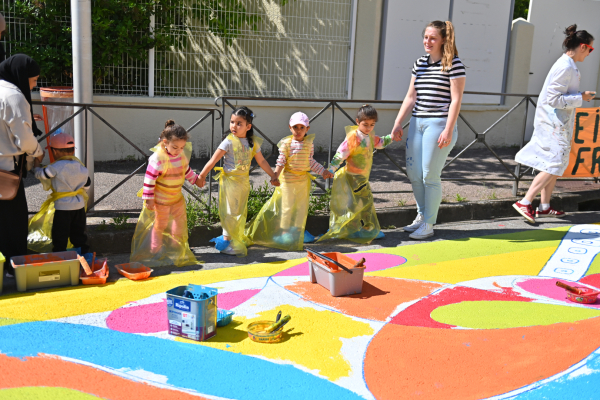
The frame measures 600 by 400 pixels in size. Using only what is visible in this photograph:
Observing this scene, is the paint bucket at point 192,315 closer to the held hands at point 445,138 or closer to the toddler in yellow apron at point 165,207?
the toddler in yellow apron at point 165,207

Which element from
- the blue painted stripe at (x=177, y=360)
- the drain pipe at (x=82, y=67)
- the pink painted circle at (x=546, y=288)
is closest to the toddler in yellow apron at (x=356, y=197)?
the pink painted circle at (x=546, y=288)

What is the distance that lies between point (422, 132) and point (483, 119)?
6311 mm

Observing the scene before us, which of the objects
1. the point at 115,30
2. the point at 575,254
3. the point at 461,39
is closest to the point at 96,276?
the point at 575,254

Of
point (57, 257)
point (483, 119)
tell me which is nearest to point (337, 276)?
point (57, 257)

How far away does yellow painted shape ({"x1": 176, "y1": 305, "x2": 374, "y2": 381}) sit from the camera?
311cm

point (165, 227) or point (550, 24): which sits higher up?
point (550, 24)

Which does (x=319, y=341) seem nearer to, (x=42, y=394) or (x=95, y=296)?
(x=42, y=394)

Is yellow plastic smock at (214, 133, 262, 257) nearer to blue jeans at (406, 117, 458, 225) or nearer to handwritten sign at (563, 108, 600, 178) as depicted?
blue jeans at (406, 117, 458, 225)

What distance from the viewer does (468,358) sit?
125 inches

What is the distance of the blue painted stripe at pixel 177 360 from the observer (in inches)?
110

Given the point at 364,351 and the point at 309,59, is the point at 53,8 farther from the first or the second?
the point at 364,351

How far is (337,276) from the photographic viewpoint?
13.2 feet

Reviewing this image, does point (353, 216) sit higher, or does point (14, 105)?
point (14, 105)

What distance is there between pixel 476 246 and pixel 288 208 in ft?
6.27
